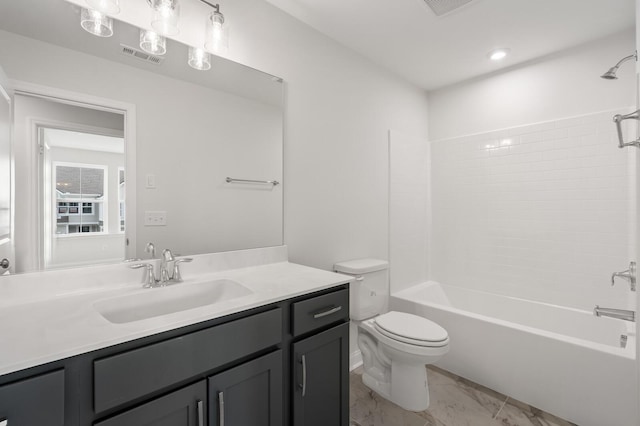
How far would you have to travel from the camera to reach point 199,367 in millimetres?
955

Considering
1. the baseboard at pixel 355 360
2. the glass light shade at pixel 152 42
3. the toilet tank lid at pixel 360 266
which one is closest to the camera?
the glass light shade at pixel 152 42

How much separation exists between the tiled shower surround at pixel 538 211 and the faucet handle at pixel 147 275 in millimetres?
2651

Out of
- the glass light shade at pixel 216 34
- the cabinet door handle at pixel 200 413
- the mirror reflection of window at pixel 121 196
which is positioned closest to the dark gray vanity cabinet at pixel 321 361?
the cabinet door handle at pixel 200 413

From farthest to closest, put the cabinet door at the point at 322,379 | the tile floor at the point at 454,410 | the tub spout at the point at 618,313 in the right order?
the tile floor at the point at 454,410 < the tub spout at the point at 618,313 < the cabinet door at the point at 322,379

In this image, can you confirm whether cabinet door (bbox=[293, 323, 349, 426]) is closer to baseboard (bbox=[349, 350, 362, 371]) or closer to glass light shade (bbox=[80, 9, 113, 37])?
baseboard (bbox=[349, 350, 362, 371])

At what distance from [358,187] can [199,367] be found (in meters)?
1.78

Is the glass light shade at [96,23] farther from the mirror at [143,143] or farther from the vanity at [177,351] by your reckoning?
the vanity at [177,351]

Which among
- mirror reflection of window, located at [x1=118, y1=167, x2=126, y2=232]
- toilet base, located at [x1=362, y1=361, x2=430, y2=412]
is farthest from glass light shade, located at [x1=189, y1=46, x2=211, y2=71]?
toilet base, located at [x1=362, y1=361, x2=430, y2=412]

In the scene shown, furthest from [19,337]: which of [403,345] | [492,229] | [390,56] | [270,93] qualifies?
[492,229]

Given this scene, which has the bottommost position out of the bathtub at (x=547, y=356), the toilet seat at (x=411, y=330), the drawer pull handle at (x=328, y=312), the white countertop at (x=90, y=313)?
the bathtub at (x=547, y=356)

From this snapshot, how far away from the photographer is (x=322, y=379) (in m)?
1.35

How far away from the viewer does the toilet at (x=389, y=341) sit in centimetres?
179

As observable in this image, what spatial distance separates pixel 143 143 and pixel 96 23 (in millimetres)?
496

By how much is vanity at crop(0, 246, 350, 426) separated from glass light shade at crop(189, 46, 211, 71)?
98 centimetres
